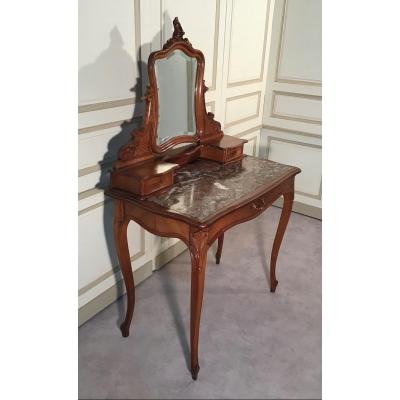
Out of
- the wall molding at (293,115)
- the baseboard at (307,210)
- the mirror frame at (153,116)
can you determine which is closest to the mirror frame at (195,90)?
the mirror frame at (153,116)

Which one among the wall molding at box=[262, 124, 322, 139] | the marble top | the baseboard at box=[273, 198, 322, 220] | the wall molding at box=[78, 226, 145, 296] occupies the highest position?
the marble top

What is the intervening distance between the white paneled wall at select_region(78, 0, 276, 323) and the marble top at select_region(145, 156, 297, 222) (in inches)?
11.0

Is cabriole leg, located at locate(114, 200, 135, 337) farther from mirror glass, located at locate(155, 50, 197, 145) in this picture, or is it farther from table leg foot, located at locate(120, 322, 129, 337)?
mirror glass, located at locate(155, 50, 197, 145)

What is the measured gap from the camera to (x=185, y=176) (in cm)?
132

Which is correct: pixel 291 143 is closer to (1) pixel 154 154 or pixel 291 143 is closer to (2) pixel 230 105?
(2) pixel 230 105

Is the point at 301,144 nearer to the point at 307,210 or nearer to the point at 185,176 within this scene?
the point at 307,210

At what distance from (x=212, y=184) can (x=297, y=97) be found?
126 cm

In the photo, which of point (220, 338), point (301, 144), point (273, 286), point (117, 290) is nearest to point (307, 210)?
point (301, 144)

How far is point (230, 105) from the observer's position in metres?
2.06

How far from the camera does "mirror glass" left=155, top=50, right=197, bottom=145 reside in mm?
1281

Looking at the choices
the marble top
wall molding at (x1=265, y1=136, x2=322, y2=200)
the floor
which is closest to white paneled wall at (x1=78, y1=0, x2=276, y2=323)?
the floor

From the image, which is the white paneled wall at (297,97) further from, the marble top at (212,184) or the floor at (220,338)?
the marble top at (212,184)
